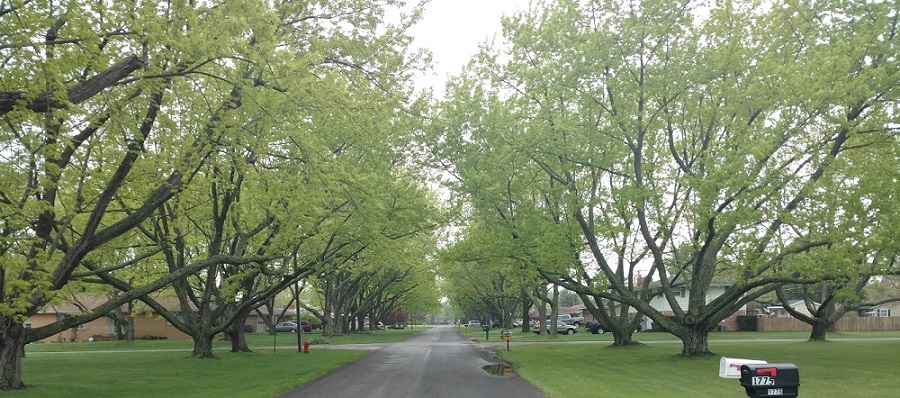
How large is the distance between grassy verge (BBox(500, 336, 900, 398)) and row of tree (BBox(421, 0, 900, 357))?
2.20 m

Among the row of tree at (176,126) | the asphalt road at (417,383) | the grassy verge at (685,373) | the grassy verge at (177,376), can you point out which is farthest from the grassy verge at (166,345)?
the grassy verge at (685,373)

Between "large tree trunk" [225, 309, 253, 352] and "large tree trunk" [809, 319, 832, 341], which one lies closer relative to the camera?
"large tree trunk" [225, 309, 253, 352]

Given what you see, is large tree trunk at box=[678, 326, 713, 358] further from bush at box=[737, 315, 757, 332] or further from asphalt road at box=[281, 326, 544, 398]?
bush at box=[737, 315, 757, 332]

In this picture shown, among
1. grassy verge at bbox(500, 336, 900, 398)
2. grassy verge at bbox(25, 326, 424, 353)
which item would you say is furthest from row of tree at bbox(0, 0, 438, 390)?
grassy verge at bbox(25, 326, 424, 353)

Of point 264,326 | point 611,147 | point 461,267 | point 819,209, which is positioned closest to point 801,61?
point 819,209

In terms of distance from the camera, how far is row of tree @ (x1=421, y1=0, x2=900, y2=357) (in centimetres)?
1784

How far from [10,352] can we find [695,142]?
919 inches

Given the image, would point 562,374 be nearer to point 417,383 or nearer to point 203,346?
point 417,383

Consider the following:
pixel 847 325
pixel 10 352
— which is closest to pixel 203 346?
pixel 10 352

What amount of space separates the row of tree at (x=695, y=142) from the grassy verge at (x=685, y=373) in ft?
7.22

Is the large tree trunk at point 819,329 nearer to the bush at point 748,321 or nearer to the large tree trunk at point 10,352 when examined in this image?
the bush at point 748,321

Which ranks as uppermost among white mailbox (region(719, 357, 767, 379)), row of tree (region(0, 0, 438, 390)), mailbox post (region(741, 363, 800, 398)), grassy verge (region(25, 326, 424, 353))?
row of tree (region(0, 0, 438, 390))

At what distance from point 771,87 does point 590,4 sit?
6.95 m

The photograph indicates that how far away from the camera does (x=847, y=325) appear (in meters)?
52.9
